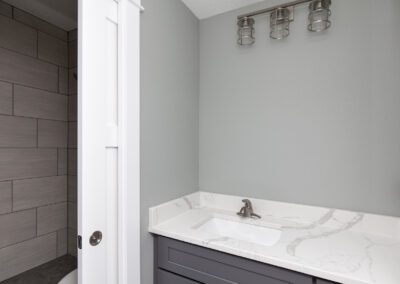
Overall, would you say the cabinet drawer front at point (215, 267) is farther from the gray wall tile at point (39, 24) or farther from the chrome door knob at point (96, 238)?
the gray wall tile at point (39, 24)

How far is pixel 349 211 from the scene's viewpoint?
4.06 ft

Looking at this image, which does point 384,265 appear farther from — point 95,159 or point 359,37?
point 95,159

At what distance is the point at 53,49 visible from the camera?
6.78 ft

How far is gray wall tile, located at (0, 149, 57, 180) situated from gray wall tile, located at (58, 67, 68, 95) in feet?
1.87

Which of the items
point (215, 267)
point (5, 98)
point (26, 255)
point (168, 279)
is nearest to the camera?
point (215, 267)

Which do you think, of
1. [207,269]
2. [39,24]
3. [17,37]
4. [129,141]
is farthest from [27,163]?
[207,269]

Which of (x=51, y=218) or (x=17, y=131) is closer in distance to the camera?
(x=17, y=131)

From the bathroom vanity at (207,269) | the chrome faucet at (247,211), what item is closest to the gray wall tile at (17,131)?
the bathroom vanity at (207,269)

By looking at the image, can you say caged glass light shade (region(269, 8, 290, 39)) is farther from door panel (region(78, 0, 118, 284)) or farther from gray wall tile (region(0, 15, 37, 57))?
gray wall tile (region(0, 15, 37, 57))

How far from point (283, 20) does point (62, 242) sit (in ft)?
8.38

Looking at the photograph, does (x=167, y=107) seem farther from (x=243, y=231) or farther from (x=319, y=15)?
(x=319, y=15)

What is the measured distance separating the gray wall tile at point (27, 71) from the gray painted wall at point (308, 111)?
4.58 ft

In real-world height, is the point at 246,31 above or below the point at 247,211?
above

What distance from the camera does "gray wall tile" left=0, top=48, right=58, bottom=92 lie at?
1.73 meters
